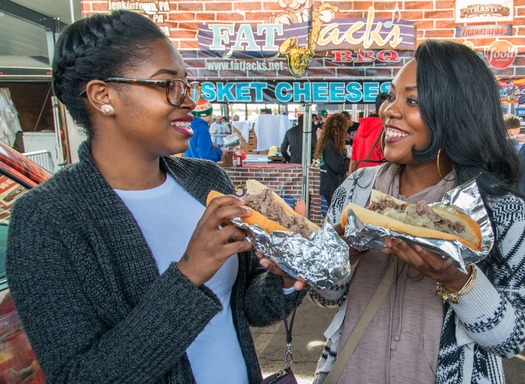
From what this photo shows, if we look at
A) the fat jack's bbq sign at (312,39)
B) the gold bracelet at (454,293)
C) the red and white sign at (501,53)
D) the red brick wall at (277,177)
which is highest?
the fat jack's bbq sign at (312,39)

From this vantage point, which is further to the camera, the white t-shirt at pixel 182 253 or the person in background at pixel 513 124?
the person in background at pixel 513 124

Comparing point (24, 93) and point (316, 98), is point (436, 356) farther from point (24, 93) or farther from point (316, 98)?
point (24, 93)

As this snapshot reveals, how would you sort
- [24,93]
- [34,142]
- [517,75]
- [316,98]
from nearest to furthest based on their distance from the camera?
[517,75] → [316,98] → [34,142] → [24,93]

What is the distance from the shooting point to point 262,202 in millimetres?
1483

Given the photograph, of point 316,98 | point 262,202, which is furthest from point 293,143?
point 262,202

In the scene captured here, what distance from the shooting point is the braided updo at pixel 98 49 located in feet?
4.18

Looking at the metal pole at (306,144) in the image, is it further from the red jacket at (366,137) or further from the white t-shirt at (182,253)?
the white t-shirt at (182,253)

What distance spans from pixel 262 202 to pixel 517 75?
16.7ft

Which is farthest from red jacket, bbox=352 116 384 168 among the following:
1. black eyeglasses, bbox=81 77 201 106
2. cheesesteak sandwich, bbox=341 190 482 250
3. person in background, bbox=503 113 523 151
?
black eyeglasses, bbox=81 77 201 106

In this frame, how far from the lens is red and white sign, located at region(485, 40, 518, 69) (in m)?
5.04

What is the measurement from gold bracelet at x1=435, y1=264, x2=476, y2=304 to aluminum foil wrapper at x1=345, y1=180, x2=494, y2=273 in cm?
5

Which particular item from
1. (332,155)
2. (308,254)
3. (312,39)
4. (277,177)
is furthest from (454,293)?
(277,177)

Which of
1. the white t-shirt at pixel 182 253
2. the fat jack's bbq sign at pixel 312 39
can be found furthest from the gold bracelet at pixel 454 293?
the fat jack's bbq sign at pixel 312 39

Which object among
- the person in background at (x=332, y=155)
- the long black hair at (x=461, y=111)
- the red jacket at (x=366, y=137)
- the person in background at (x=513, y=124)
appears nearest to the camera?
the long black hair at (x=461, y=111)
